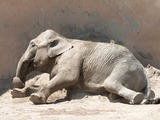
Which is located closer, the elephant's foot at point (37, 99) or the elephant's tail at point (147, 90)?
the elephant's foot at point (37, 99)

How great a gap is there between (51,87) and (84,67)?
61 cm

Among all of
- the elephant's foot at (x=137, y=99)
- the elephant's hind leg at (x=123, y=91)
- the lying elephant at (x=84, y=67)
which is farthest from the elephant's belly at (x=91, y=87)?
the elephant's foot at (x=137, y=99)

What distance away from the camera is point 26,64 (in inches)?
345

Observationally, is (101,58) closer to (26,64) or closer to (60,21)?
(26,64)

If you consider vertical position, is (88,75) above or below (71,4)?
below

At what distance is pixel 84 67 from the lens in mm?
8422

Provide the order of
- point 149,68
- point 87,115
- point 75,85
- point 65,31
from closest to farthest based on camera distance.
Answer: point 87,115 → point 75,85 → point 149,68 → point 65,31

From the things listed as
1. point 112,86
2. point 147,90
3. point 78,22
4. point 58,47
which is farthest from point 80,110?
point 78,22

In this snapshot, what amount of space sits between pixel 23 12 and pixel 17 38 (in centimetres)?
45

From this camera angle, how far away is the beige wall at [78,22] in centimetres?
995

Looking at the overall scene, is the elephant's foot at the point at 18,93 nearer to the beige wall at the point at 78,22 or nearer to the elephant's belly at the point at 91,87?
the elephant's belly at the point at 91,87

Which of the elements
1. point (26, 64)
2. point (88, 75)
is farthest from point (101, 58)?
point (26, 64)

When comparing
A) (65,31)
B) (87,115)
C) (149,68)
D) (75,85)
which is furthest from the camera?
(65,31)

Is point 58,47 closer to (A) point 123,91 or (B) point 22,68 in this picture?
(B) point 22,68
